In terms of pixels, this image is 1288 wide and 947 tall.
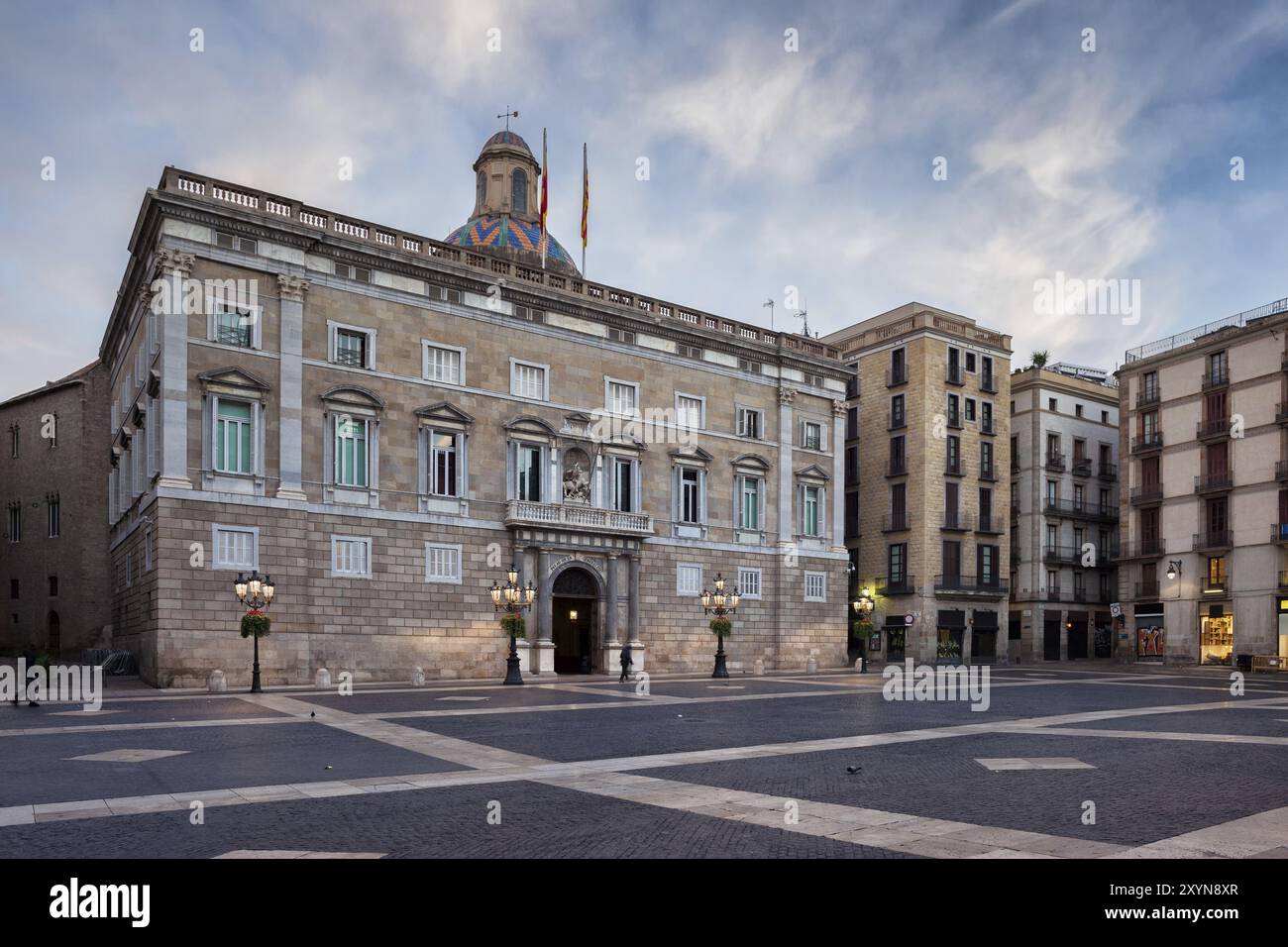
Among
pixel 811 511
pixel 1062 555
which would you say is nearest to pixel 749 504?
pixel 811 511

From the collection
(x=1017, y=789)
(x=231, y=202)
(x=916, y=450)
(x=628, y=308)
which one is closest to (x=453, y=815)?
(x=1017, y=789)

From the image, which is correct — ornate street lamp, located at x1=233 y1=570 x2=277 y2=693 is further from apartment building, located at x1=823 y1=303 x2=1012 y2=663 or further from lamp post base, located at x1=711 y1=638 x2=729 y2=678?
apartment building, located at x1=823 y1=303 x2=1012 y2=663

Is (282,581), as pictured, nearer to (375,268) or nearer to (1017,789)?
(375,268)

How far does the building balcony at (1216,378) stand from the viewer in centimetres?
5775

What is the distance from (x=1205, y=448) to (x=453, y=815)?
59890 millimetres

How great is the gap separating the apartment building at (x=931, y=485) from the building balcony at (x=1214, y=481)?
10673 millimetres

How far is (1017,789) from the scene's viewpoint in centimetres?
1225

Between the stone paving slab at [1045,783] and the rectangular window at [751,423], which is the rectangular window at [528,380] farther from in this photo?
the stone paving slab at [1045,783]

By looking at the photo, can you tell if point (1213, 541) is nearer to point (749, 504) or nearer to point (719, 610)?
point (749, 504)

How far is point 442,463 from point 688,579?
13.2m

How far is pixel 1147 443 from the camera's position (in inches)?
2472

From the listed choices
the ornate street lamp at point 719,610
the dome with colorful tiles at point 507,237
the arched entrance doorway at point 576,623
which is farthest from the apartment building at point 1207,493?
→ the dome with colorful tiles at point 507,237

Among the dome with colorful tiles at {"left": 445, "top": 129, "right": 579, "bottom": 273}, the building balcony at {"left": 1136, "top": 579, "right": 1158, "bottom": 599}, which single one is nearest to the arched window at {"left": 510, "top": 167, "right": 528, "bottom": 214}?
the dome with colorful tiles at {"left": 445, "top": 129, "right": 579, "bottom": 273}

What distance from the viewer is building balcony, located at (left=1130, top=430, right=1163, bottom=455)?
6194 cm
